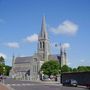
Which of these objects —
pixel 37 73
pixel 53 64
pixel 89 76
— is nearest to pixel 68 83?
pixel 89 76

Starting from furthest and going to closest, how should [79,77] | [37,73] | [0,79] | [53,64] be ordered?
[37,73], [53,64], [0,79], [79,77]

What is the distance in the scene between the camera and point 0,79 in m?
89.6

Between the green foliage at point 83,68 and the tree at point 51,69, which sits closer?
the tree at point 51,69

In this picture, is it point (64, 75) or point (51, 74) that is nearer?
point (64, 75)

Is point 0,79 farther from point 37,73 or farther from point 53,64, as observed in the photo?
point 37,73

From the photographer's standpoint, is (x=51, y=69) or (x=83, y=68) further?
(x=83, y=68)

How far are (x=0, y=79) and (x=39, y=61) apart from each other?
110 metres

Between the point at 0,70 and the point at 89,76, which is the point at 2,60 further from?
the point at 89,76

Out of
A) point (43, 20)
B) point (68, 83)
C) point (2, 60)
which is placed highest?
point (43, 20)

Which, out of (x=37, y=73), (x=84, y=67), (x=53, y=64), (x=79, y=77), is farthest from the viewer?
(x=37, y=73)

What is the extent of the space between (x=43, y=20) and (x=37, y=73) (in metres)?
32.8

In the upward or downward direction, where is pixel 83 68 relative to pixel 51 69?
upward

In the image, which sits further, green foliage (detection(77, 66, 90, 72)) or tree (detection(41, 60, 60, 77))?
green foliage (detection(77, 66, 90, 72))

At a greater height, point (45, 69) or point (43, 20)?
point (43, 20)
